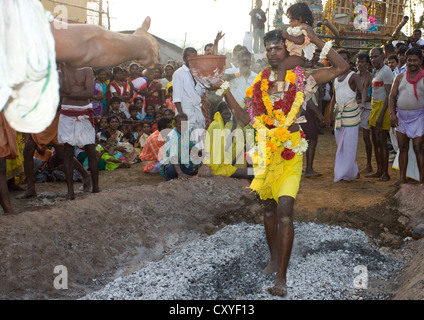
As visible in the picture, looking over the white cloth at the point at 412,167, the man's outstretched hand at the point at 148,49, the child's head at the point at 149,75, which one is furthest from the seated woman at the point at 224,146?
the man's outstretched hand at the point at 148,49

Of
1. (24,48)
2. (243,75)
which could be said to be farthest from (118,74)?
(24,48)

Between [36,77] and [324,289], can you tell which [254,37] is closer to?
[324,289]

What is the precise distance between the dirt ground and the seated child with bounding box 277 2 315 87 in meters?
2.08

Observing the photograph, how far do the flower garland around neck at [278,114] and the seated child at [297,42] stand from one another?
0.09 metres

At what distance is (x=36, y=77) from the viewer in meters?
1.69

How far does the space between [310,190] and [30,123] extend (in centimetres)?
598

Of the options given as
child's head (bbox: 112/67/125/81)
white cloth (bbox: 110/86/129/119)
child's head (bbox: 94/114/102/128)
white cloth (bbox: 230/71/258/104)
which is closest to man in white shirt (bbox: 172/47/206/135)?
white cloth (bbox: 230/71/258/104)

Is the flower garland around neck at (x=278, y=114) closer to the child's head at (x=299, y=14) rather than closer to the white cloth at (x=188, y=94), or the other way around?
the child's head at (x=299, y=14)

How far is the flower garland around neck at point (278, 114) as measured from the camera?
403cm

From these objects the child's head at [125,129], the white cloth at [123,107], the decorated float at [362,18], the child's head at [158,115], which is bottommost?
the child's head at [125,129]

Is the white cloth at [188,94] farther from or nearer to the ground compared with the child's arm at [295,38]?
nearer to the ground

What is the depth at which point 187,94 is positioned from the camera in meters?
Result: 7.68

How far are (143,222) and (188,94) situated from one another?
2.80m

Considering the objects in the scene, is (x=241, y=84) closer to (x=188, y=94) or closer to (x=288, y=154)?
(x=188, y=94)
